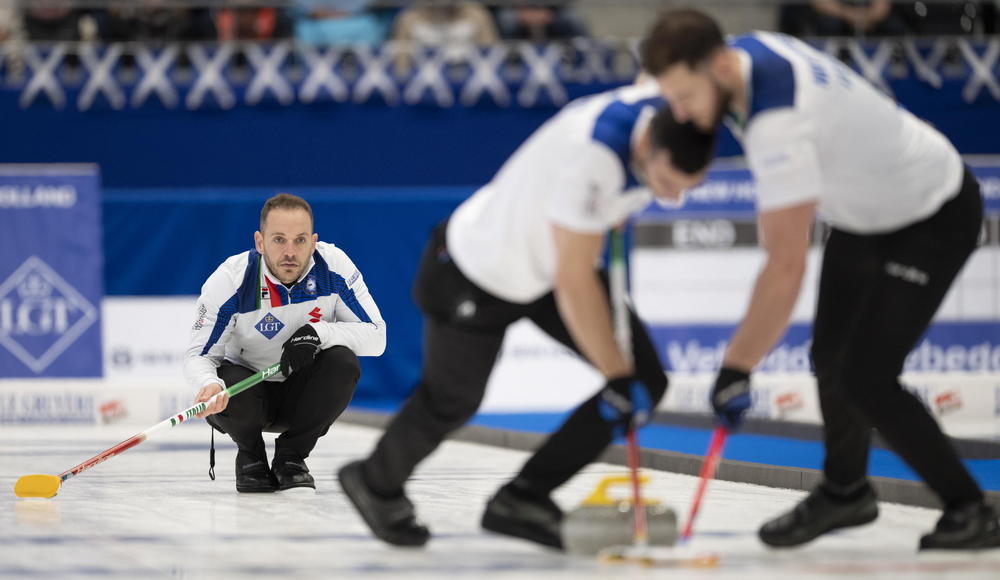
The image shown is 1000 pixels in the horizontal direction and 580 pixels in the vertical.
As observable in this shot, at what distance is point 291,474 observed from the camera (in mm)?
4680

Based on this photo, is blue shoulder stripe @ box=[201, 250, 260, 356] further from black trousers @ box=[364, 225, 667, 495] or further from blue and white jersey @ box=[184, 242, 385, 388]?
black trousers @ box=[364, 225, 667, 495]

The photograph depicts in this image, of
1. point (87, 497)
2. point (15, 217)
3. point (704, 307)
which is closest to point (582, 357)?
point (87, 497)

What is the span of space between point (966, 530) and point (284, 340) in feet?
7.52

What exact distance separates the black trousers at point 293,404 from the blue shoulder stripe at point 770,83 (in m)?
2.00

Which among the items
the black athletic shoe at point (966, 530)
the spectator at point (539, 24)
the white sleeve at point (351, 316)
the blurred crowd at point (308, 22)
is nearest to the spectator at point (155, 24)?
the blurred crowd at point (308, 22)

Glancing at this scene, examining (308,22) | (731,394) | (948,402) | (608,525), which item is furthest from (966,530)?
(308,22)

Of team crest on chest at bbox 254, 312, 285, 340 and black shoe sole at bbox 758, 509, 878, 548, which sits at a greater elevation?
team crest on chest at bbox 254, 312, 285, 340

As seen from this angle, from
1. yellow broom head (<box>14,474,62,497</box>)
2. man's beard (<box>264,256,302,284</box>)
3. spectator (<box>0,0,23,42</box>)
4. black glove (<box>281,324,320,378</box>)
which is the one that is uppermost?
spectator (<box>0,0,23,42</box>)

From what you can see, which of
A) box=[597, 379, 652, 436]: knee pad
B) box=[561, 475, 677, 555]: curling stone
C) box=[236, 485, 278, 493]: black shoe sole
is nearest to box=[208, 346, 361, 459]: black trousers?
box=[236, 485, 278, 493]: black shoe sole

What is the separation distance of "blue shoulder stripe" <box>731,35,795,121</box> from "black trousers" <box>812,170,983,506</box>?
1.73 feet

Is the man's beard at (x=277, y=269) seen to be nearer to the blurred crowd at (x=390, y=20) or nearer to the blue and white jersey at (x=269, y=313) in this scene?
the blue and white jersey at (x=269, y=313)

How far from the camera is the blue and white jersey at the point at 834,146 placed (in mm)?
2965

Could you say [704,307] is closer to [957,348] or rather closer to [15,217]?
[957,348]

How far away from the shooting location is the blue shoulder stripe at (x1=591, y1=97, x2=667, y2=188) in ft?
10.0
